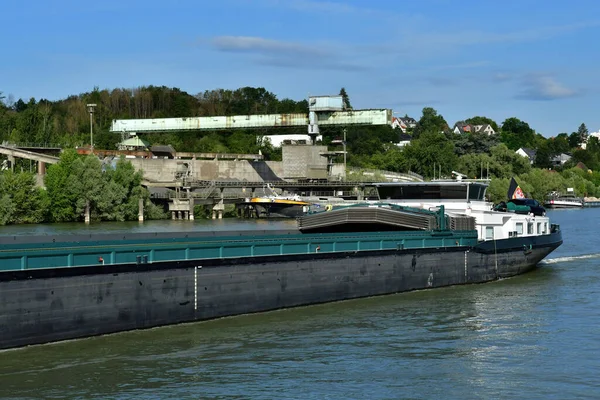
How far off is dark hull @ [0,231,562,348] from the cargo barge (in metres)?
0.03

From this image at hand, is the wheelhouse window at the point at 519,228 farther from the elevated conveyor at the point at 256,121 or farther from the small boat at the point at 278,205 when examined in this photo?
the small boat at the point at 278,205

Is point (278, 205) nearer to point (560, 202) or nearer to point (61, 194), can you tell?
point (61, 194)

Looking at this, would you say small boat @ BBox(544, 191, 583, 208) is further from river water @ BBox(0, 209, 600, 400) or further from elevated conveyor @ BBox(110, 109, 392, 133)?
river water @ BBox(0, 209, 600, 400)

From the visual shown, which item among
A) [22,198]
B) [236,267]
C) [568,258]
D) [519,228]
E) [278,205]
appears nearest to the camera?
[236,267]

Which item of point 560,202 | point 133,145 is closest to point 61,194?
point 133,145

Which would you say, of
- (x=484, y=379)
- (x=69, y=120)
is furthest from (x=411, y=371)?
(x=69, y=120)

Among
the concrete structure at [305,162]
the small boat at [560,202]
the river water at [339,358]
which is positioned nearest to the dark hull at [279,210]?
the concrete structure at [305,162]

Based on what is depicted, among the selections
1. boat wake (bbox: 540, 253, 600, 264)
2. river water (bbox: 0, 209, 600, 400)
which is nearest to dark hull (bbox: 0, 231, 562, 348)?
river water (bbox: 0, 209, 600, 400)

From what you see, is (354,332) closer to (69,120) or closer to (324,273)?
(324,273)

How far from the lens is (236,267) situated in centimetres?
2634

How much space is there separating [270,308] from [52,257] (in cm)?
828

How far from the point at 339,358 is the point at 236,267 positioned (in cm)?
575

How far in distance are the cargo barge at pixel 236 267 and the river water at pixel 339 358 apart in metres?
0.60

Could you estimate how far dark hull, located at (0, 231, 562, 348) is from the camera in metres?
21.4
